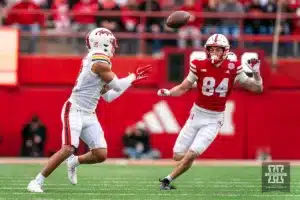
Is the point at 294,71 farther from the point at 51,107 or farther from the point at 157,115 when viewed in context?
the point at 51,107

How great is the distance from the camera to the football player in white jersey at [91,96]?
34.7 ft

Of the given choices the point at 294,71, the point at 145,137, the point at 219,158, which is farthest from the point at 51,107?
the point at 294,71

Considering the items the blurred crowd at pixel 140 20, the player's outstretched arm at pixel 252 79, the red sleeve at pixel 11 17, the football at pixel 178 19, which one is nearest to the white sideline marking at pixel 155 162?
the blurred crowd at pixel 140 20

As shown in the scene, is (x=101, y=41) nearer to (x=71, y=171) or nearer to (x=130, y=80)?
(x=130, y=80)

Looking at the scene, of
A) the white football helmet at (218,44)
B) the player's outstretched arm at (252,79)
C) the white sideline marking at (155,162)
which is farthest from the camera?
the white sideline marking at (155,162)

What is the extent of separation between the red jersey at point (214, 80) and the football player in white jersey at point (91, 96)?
3.00 ft

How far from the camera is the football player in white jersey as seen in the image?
416 inches

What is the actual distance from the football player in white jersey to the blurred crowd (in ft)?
31.4

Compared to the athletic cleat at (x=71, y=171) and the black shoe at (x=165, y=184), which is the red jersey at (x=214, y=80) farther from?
the athletic cleat at (x=71, y=171)

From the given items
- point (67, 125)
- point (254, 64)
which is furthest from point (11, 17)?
point (67, 125)

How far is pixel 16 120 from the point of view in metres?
21.1

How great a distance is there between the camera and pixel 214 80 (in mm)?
11406

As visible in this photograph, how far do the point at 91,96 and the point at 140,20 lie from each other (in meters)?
10.1

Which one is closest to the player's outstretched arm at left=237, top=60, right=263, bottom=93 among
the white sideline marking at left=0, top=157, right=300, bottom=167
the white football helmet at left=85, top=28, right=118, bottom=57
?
the white football helmet at left=85, top=28, right=118, bottom=57
